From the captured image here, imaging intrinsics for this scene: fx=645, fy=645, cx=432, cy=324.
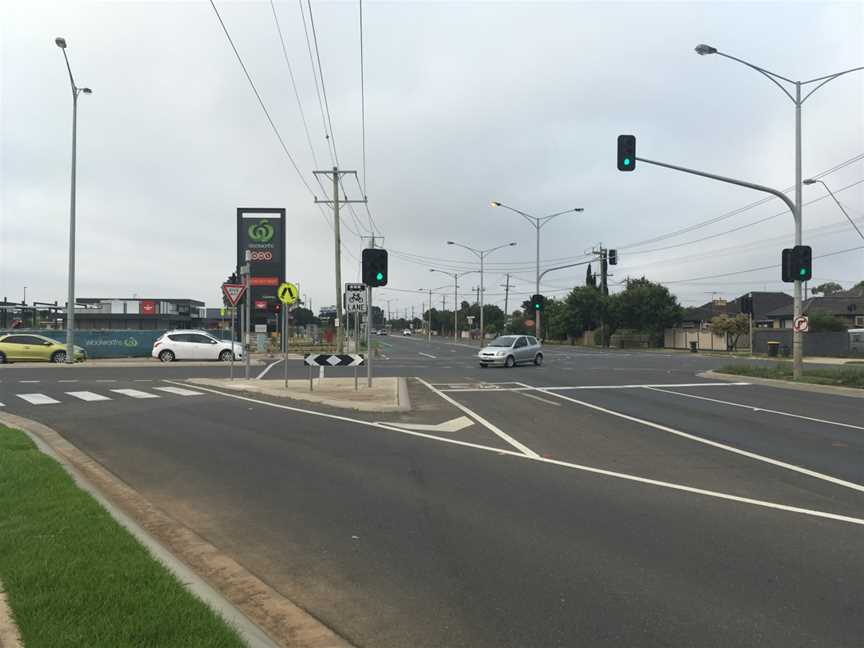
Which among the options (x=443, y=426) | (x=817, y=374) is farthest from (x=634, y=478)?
(x=817, y=374)

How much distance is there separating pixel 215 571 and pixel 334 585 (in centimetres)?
91

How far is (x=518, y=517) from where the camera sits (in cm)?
618

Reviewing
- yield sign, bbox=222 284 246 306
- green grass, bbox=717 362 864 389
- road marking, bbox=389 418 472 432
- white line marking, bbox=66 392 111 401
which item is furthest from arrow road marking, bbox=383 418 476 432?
green grass, bbox=717 362 864 389

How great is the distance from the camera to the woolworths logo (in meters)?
43.0

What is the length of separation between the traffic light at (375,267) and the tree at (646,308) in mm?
53408

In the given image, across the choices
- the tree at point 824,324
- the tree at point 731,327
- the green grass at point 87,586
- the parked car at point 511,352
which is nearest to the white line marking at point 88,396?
the green grass at point 87,586

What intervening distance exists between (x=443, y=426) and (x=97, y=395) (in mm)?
10420

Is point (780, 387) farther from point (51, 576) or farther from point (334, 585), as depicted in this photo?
point (51, 576)

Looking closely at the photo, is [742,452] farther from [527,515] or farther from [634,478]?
[527,515]

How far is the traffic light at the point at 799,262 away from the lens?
21.5 meters

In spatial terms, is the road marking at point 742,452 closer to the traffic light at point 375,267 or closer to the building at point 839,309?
the traffic light at point 375,267

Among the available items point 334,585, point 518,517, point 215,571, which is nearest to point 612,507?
point 518,517

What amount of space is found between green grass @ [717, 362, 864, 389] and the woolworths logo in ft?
Answer: 96.3

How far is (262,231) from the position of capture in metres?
43.1
